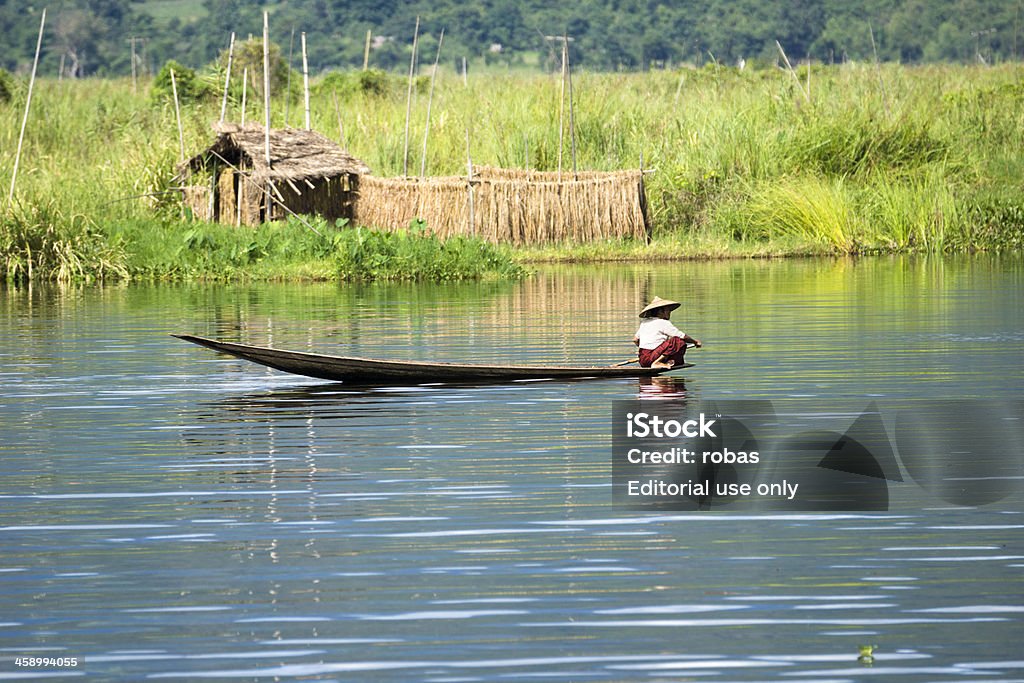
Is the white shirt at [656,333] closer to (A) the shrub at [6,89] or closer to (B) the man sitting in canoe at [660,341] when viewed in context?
(B) the man sitting in canoe at [660,341]

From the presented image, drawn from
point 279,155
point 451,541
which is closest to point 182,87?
point 279,155

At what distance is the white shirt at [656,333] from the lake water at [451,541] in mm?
331

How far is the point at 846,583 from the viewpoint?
6664 mm

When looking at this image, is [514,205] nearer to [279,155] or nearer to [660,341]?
[279,155]

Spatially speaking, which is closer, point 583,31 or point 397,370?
point 397,370

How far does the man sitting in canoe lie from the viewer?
1230 cm

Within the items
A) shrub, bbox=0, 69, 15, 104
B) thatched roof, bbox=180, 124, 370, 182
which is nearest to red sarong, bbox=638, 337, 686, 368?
thatched roof, bbox=180, 124, 370, 182

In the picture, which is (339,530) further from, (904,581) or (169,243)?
(169,243)

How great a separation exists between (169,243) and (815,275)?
9.36 m

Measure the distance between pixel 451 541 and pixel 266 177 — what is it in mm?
20254

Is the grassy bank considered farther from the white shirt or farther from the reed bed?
the white shirt

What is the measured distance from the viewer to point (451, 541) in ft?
24.4

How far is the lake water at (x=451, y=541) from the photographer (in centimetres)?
588

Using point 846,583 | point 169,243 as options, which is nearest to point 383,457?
point 846,583
